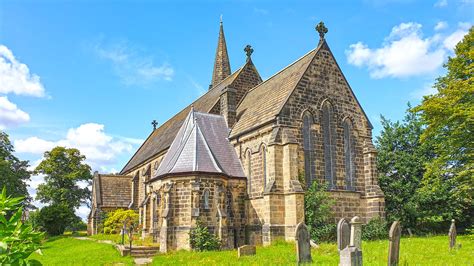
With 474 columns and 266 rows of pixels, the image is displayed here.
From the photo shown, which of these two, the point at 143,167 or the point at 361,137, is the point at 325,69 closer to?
the point at 361,137

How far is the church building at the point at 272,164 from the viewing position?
23375 millimetres

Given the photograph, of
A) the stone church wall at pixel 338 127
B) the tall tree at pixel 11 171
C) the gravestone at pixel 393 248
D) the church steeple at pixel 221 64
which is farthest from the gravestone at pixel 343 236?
the tall tree at pixel 11 171

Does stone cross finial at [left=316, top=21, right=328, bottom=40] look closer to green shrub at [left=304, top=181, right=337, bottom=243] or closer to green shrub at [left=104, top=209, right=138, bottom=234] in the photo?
green shrub at [left=304, top=181, right=337, bottom=243]

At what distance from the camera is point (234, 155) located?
2797 centimetres

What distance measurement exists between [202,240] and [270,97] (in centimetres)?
1061

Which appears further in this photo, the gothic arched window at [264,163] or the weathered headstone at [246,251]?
the gothic arched window at [264,163]

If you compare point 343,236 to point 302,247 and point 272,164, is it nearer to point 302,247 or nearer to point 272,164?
point 302,247

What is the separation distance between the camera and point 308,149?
25.3m

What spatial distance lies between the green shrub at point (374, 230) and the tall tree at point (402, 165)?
5509mm

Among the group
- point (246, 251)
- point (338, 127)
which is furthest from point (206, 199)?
point (338, 127)

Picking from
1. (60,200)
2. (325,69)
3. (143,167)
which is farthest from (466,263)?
(60,200)

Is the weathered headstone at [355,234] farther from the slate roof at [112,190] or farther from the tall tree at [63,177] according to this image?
the tall tree at [63,177]

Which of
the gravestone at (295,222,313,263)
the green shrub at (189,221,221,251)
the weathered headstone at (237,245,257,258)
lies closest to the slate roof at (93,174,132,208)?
the green shrub at (189,221,221,251)

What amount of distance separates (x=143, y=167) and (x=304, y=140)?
73.3 feet
